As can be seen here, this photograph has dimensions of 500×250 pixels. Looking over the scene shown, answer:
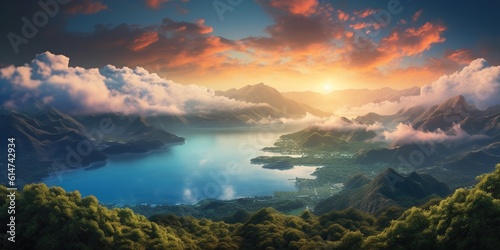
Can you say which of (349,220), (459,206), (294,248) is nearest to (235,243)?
(294,248)

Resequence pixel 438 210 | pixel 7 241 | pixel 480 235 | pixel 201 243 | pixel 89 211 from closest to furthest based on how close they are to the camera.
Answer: pixel 480 235
pixel 7 241
pixel 438 210
pixel 89 211
pixel 201 243

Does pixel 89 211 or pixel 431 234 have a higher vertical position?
pixel 89 211

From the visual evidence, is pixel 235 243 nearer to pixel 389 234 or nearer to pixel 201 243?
pixel 201 243

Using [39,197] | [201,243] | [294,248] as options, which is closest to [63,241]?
[39,197]

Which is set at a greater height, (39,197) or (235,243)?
(39,197)

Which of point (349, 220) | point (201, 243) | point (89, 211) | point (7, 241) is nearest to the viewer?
point (7, 241)

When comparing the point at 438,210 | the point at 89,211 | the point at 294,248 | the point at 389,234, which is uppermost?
the point at 89,211

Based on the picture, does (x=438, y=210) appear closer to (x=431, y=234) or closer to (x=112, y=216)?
(x=431, y=234)

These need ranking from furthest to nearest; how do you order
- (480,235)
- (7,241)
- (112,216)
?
(112,216) → (7,241) → (480,235)

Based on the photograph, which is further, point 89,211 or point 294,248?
point 294,248
